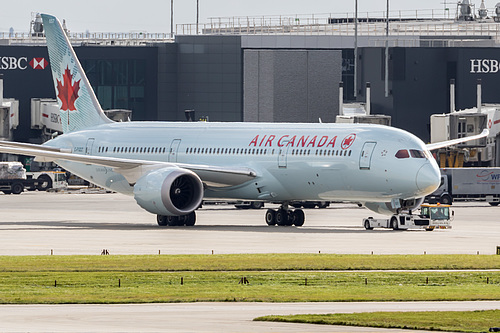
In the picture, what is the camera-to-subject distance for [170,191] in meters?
62.1

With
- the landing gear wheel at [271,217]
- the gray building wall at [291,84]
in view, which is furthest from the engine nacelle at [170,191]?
the gray building wall at [291,84]

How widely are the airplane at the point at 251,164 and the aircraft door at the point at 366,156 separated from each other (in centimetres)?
→ 5

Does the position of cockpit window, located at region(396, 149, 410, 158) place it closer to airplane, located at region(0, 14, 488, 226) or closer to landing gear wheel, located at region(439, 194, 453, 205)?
airplane, located at region(0, 14, 488, 226)

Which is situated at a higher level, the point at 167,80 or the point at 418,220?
the point at 167,80

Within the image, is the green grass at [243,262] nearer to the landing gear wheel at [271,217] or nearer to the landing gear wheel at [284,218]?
the landing gear wheel at [284,218]

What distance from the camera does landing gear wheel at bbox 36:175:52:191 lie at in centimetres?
10888

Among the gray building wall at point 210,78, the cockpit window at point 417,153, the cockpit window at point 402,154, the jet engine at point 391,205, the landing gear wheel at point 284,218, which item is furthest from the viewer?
the gray building wall at point 210,78

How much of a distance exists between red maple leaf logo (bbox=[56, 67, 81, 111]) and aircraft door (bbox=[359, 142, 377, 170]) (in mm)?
22096

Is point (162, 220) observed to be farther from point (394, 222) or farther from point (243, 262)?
point (243, 262)

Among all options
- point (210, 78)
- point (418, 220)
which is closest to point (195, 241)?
point (418, 220)

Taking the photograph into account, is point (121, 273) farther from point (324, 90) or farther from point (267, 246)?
point (324, 90)

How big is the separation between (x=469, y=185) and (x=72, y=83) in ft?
109

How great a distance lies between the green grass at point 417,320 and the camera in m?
27.9

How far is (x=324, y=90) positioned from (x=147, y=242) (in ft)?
284
